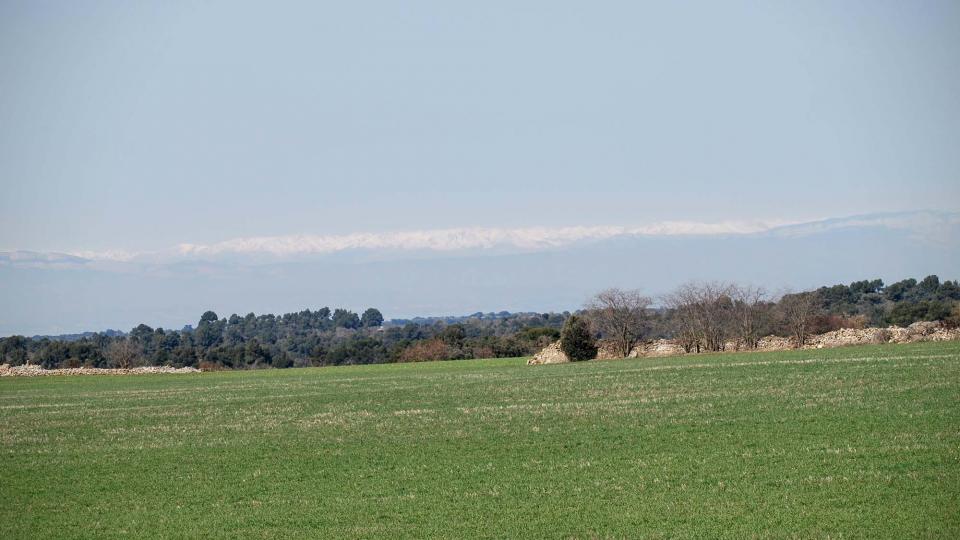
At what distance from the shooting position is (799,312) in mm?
72438

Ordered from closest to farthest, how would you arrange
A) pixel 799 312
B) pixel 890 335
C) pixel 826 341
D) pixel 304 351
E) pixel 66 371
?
pixel 890 335 < pixel 826 341 < pixel 799 312 < pixel 66 371 < pixel 304 351

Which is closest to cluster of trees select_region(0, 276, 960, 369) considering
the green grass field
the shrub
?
the shrub

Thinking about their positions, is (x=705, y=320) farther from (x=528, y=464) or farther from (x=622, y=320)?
(x=528, y=464)

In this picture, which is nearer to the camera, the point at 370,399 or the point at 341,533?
the point at 341,533

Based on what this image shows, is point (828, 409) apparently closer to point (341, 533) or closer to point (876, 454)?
point (876, 454)

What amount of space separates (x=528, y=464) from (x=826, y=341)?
51.1 meters

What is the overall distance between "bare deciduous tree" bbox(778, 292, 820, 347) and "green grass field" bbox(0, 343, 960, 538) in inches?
1275

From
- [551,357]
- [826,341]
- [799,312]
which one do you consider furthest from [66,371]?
[826,341]

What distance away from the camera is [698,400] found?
32219 mm

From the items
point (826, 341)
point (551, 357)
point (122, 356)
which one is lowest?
point (551, 357)

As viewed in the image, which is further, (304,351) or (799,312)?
(304,351)

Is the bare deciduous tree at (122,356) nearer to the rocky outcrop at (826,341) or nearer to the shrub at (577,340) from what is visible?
the rocky outcrop at (826,341)

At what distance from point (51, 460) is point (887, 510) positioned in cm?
2012

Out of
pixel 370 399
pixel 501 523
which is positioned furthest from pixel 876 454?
pixel 370 399
